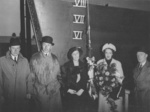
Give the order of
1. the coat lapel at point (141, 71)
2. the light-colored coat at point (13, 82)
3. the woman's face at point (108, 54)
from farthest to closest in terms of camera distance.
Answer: the coat lapel at point (141, 71), the woman's face at point (108, 54), the light-colored coat at point (13, 82)

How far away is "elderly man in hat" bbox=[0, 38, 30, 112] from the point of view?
1.89 metres

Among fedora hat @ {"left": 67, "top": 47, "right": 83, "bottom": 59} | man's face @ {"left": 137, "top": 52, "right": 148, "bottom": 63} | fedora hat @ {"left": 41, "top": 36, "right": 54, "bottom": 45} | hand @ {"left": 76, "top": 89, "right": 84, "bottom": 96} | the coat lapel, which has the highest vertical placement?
fedora hat @ {"left": 41, "top": 36, "right": 54, "bottom": 45}

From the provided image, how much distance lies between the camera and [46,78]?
2004 millimetres

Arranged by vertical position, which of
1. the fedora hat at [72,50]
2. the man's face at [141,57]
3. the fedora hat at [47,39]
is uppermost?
the fedora hat at [47,39]

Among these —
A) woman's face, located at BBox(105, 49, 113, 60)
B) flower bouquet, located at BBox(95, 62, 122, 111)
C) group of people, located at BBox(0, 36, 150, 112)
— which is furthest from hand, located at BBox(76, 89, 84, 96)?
woman's face, located at BBox(105, 49, 113, 60)

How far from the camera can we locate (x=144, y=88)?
222 cm

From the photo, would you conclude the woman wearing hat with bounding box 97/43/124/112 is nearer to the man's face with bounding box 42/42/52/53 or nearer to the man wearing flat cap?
the man wearing flat cap

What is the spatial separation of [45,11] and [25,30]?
283 mm

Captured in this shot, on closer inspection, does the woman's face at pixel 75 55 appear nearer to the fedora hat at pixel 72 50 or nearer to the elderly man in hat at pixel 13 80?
the fedora hat at pixel 72 50

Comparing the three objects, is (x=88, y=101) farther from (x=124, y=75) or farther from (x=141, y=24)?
(x=141, y=24)

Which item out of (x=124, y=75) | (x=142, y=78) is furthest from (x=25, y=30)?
(x=142, y=78)

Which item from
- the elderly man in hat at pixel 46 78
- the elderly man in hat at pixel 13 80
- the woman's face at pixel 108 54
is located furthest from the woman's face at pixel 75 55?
the elderly man in hat at pixel 13 80

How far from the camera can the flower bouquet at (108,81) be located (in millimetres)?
2051

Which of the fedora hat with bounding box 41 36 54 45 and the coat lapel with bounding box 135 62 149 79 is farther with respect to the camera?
the coat lapel with bounding box 135 62 149 79
